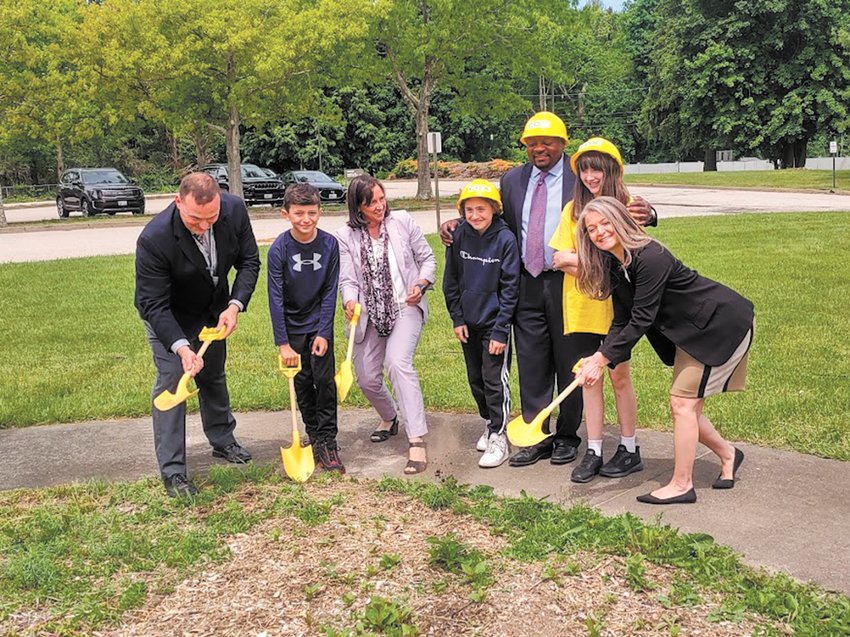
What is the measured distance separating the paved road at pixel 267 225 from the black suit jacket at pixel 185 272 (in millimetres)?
13567

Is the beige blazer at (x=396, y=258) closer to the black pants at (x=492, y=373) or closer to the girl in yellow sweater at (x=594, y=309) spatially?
the black pants at (x=492, y=373)

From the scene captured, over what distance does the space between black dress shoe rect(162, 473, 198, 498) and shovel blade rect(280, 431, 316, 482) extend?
1.62 ft

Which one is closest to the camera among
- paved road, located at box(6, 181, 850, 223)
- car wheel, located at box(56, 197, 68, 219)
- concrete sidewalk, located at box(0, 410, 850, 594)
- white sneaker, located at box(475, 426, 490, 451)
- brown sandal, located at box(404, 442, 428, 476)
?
concrete sidewalk, located at box(0, 410, 850, 594)

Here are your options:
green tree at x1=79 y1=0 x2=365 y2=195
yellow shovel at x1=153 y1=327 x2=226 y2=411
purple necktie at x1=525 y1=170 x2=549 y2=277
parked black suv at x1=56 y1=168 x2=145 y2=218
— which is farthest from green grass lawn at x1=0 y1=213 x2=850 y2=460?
parked black suv at x1=56 y1=168 x2=145 y2=218

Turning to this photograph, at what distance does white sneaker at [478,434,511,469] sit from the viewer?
4.78m

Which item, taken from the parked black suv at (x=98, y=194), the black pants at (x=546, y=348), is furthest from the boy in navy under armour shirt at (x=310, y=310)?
the parked black suv at (x=98, y=194)

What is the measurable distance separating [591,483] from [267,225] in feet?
67.6

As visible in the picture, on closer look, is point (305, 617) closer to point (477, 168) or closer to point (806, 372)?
point (806, 372)

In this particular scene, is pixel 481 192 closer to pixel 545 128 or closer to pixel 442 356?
pixel 545 128

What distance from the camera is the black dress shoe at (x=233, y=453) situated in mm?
5117

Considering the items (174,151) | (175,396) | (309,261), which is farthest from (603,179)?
(174,151)

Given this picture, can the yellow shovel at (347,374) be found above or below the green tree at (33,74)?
below

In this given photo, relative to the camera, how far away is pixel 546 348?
190 inches

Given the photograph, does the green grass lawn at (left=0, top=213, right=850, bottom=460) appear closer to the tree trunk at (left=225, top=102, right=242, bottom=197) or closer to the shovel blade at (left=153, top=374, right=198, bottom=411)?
the shovel blade at (left=153, top=374, right=198, bottom=411)
